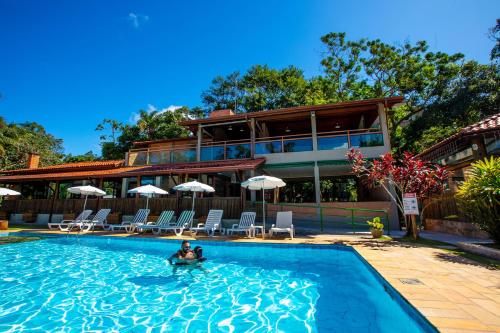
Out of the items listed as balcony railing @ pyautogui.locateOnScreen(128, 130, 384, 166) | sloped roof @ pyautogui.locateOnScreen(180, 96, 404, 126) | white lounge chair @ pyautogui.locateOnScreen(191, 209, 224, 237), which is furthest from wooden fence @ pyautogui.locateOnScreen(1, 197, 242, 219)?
sloped roof @ pyautogui.locateOnScreen(180, 96, 404, 126)

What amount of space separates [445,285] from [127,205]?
15.9 metres

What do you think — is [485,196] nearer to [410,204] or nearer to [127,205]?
[410,204]

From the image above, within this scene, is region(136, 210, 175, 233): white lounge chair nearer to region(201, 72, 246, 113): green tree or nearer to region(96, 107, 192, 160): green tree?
region(96, 107, 192, 160): green tree

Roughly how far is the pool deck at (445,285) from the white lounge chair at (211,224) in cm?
698

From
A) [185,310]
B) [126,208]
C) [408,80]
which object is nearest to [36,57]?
[126,208]

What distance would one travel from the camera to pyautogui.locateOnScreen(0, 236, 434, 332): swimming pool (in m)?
4.03

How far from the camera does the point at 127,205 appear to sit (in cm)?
1580

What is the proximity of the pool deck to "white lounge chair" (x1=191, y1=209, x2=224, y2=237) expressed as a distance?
6.98 meters

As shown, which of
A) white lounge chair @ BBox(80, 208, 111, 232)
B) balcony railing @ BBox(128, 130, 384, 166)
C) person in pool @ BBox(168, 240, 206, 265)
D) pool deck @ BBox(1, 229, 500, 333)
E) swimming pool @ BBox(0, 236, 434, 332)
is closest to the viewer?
pool deck @ BBox(1, 229, 500, 333)

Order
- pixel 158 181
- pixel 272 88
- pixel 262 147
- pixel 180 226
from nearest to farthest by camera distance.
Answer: pixel 180 226
pixel 262 147
pixel 158 181
pixel 272 88

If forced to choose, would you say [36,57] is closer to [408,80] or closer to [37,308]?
[37,308]

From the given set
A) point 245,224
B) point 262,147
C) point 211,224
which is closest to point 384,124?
point 262,147

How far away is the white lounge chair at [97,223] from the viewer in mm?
13922

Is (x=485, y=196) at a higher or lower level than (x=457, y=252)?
higher
